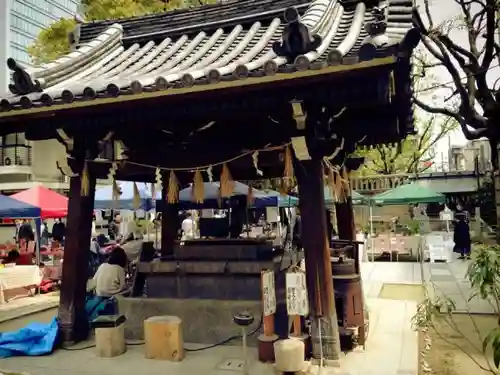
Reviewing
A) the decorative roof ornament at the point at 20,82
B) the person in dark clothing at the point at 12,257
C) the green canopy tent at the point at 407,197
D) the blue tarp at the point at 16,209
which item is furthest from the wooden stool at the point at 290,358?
the green canopy tent at the point at 407,197

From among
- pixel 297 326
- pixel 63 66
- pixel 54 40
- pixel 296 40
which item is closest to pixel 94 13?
pixel 54 40

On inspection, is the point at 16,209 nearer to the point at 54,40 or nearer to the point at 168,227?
the point at 168,227

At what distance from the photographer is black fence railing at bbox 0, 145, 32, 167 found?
32.2 metres

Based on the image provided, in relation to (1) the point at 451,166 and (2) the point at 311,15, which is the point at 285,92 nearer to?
(2) the point at 311,15

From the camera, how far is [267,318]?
19.5 feet

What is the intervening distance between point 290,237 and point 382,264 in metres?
4.21

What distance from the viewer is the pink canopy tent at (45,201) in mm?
13742

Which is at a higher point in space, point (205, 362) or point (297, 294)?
point (297, 294)

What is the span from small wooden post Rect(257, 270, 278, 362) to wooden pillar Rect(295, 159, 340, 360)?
1.77 feet

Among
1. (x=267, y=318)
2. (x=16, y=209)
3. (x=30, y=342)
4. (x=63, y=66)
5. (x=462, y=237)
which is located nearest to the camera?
(x=267, y=318)

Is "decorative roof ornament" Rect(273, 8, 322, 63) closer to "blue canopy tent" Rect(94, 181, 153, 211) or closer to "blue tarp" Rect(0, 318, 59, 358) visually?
"blue tarp" Rect(0, 318, 59, 358)

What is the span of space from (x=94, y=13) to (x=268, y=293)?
63.6 ft

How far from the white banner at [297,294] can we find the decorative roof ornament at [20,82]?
14.5 feet

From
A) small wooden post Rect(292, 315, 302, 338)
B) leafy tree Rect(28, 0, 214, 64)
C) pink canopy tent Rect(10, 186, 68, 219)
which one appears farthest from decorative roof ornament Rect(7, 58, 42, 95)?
leafy tree Rect(28, 0, 214, 64)
